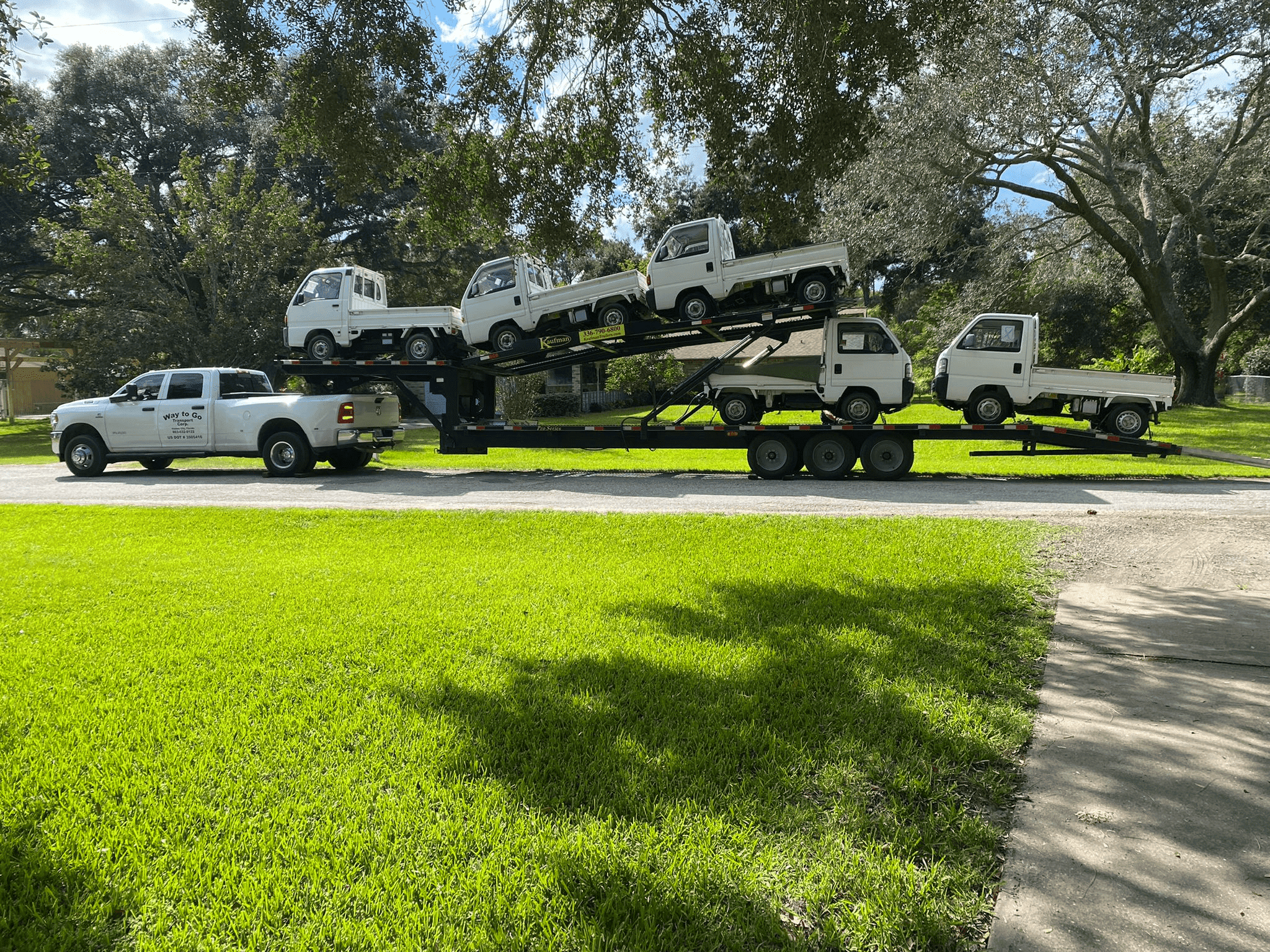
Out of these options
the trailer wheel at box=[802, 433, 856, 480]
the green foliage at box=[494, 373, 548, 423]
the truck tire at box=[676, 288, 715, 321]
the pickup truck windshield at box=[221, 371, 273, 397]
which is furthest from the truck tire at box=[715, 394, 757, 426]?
the green foliage at box=[494, 373, 548, 423]

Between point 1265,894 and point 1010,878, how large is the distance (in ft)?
2.60

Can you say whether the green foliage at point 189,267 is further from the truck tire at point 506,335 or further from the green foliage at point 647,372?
the green foliage at point 647,372

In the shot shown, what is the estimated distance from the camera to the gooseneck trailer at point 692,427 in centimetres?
1369

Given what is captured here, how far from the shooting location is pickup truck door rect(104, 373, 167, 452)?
49.8ft

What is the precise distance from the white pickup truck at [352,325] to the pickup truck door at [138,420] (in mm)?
2757

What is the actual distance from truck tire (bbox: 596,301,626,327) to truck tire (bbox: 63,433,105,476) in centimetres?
1046

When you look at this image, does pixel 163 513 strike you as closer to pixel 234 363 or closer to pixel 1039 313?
pixel 234 363

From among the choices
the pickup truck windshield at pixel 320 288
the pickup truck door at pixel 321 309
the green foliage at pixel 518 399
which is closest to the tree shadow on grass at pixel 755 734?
the pickup truck door at pixel 321 309

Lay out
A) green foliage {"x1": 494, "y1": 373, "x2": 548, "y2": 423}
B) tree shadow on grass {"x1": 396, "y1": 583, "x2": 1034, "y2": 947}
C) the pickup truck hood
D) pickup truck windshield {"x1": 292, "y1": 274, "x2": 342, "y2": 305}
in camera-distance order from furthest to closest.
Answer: green foliage {"x1": 494, "y1": 373, "x2": 548, "y2": 423}
pickup truck windshield {"x1": 292, "y1": 274, "x2": 342, "y2": 305}
the pickup truck hood
tree shadow on grass {"x1": 396, "y1": 583, "x2": 1034, "y2": 947}

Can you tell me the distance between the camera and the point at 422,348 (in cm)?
1605

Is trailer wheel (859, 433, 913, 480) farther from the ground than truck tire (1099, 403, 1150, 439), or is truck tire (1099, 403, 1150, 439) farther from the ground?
truck tire (1099, 403, 1150, 439)

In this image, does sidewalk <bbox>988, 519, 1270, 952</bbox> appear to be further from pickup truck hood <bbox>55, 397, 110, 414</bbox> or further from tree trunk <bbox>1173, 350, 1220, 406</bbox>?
tree trunk <bbox>1173, 350, 1220, 406</bbox>

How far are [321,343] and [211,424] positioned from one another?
2755mm

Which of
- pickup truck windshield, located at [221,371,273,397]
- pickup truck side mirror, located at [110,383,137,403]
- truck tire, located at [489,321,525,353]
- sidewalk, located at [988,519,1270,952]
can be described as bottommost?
sidewalk, located at [988,519,1270,952]
